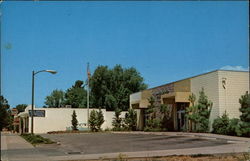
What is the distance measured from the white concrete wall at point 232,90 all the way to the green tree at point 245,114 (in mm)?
1488

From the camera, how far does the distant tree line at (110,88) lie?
56688 millimetres

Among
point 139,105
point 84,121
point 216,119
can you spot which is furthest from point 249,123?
point 84,121

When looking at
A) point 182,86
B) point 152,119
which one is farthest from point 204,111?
point 152,119

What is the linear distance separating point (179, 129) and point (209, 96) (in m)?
6.09

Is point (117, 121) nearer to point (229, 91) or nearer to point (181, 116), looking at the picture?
point (181, 116)

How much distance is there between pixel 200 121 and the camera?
26672 mm

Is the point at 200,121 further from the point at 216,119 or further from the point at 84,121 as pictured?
the point at 84,121

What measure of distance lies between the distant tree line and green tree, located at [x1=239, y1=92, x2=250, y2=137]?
34.5 meters

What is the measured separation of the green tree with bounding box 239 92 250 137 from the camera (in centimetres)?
2197

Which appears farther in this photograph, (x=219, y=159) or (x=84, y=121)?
(x=84, y=121)

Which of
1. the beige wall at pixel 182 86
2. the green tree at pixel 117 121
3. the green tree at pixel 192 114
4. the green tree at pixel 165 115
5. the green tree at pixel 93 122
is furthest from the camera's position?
the green tree at pixel 117 121

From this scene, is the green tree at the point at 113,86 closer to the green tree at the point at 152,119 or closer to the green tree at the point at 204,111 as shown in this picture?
the green tree at the point at 152,119

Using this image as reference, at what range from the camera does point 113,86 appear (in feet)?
190

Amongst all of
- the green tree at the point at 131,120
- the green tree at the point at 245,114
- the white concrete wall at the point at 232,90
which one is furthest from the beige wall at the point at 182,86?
the green tree at the point at 131,120
